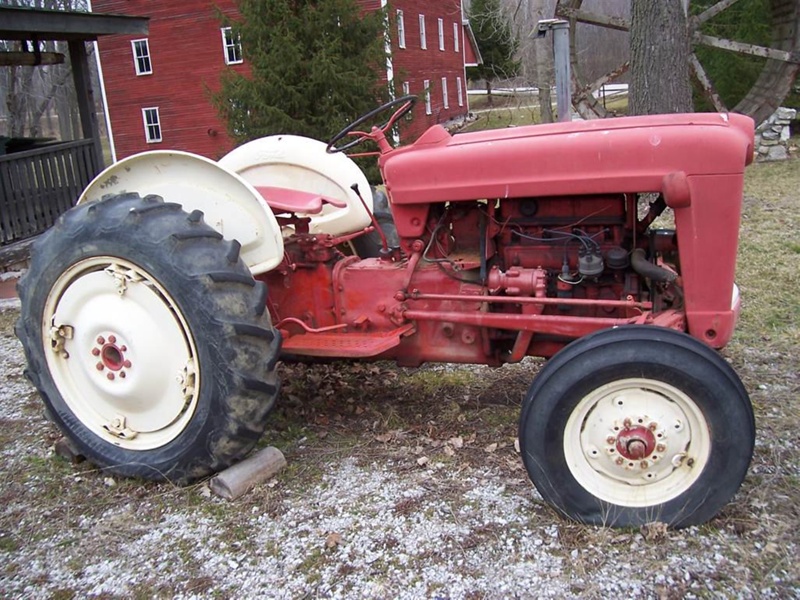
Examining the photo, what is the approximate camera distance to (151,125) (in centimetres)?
2395

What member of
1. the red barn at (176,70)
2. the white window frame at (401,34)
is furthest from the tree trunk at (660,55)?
the white window frame at (401,34)

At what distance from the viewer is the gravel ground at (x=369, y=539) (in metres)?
2.42

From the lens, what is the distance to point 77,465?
3473mm

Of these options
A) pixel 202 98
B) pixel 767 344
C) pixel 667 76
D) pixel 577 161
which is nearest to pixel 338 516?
pixel 577 161

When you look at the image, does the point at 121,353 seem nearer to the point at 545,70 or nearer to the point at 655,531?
the point at 655,531

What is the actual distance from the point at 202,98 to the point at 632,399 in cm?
2210

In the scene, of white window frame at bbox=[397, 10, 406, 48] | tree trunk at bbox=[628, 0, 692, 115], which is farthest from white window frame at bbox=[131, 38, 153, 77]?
tree trunk at bbox=[628, 0, 692, 115]

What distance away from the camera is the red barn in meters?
21.9

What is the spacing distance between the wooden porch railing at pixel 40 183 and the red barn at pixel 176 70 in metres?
12.0

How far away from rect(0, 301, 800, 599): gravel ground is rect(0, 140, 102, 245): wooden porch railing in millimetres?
5256

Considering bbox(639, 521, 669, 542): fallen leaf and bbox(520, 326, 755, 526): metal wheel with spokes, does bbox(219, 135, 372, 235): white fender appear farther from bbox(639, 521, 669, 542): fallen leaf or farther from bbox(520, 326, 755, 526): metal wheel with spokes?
bbox(639, 521, 669, 542): fallen leaf

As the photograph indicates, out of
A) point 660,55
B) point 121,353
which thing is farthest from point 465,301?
point 660,55

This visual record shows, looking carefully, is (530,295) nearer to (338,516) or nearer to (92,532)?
(338,516)

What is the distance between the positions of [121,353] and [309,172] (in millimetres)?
1532
